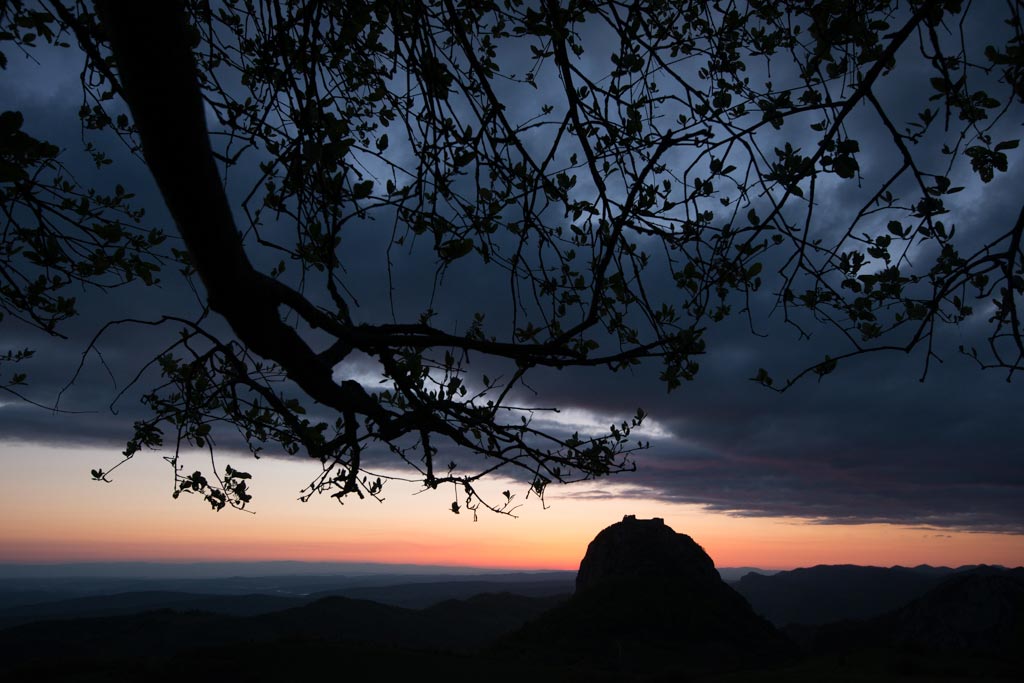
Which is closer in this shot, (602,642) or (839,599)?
(602,642)

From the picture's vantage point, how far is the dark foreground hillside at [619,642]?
39.8 metres

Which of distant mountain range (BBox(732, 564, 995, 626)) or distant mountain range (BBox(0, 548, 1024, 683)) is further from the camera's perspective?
distant mountain range (BBox(732, 564, 995, 626))

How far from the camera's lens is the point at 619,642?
63.7 metres

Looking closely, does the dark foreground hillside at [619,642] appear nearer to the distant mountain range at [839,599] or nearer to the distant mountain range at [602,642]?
the distant mountain range at [602,642]

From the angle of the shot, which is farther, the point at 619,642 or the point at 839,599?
the point at 839,599

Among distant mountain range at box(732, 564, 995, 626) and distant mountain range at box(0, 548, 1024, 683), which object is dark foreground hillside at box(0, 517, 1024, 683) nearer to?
distant mountain range at box(0, 548, 1024, 683)

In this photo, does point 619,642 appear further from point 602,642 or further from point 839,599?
point 839,599

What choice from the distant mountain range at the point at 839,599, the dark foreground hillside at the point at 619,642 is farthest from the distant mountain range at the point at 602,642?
the distant mountain range at the point at 839,599

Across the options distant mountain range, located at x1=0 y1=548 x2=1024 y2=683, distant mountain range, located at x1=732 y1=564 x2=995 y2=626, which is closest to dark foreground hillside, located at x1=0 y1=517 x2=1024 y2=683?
distant mountain range, located at x1=0 y1=548 x2=1024 y2=683

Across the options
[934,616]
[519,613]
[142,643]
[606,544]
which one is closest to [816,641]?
[934,616]

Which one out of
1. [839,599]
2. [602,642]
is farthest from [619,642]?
[839,599]

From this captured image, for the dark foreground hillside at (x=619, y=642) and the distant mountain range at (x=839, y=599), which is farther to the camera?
the distant mountain range at (x=839, y=599)

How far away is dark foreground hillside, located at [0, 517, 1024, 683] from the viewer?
39812mm

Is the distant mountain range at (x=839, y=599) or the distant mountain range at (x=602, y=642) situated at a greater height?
the distant mountain range at (x=602, y=642)
